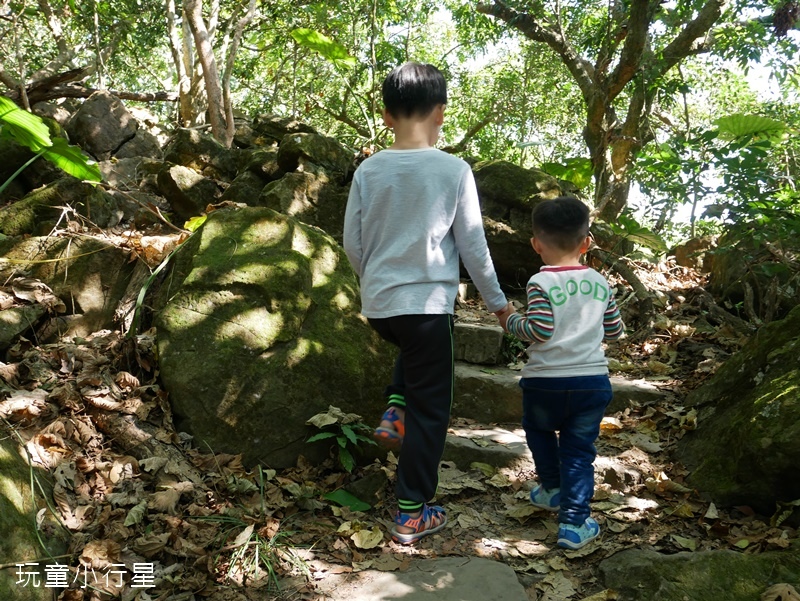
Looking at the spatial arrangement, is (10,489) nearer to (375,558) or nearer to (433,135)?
(375,558)

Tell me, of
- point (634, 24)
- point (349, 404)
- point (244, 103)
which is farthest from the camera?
point (244, 103)

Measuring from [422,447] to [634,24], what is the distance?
7475 mm

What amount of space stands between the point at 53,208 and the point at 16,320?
60.8 inches

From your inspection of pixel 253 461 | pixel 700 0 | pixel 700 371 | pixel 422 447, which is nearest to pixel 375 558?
pixel 422 447

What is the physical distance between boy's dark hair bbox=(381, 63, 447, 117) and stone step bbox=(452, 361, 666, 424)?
2.16 meters

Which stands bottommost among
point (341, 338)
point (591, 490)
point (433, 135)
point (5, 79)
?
point (591, 490)

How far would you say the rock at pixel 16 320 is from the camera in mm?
3764

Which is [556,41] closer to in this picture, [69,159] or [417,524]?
[69,159]

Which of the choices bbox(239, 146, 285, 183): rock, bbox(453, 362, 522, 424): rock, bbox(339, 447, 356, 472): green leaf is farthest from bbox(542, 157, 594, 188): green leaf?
bbox(339, 447, 356, 472): green leaf

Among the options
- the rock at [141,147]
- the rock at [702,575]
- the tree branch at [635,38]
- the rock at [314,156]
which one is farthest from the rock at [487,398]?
the rock at [141,147]

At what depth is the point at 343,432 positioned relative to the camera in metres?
3.45

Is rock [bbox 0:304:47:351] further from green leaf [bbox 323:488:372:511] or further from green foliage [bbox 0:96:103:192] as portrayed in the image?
green leaf [bbox 323:488:372:511]

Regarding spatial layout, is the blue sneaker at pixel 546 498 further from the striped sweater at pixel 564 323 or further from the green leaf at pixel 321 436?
the green leaf at pixel 321 436

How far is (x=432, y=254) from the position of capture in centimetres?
279
